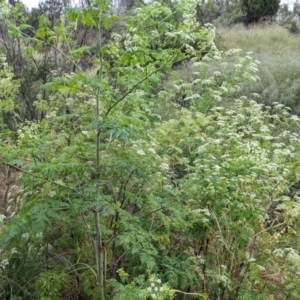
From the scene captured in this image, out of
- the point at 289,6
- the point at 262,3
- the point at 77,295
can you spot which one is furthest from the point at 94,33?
the point at 289,6

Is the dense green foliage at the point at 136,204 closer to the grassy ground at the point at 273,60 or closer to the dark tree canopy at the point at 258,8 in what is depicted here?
the grassy ground at the point at 273,60

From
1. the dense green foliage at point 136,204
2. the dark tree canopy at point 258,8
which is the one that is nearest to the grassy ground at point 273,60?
the dark tree canopy at point 258,8

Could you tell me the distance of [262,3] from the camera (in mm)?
16062

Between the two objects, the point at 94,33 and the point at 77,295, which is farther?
the point at 94,33

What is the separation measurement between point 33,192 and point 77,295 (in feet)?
3.10

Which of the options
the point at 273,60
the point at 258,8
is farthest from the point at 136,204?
the point at 258,8

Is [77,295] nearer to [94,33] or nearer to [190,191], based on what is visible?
[190,191]

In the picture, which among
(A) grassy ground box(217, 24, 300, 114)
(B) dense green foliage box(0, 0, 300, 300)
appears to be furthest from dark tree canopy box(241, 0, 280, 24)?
(B) dense green foliage box(0, 0, 300, 300)

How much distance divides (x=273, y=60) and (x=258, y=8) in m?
8.13

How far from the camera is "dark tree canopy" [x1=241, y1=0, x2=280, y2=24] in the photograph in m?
16.0

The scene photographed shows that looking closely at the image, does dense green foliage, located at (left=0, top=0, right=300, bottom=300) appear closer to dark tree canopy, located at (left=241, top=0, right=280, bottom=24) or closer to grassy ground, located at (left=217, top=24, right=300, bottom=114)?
grassy ground, located at (left=217, top=24, right=300, bottom=114)

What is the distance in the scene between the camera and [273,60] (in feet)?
29.9

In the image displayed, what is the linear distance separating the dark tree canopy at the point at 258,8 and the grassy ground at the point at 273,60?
2.06 m

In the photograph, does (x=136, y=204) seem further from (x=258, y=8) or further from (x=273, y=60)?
(x=258, y=8)
